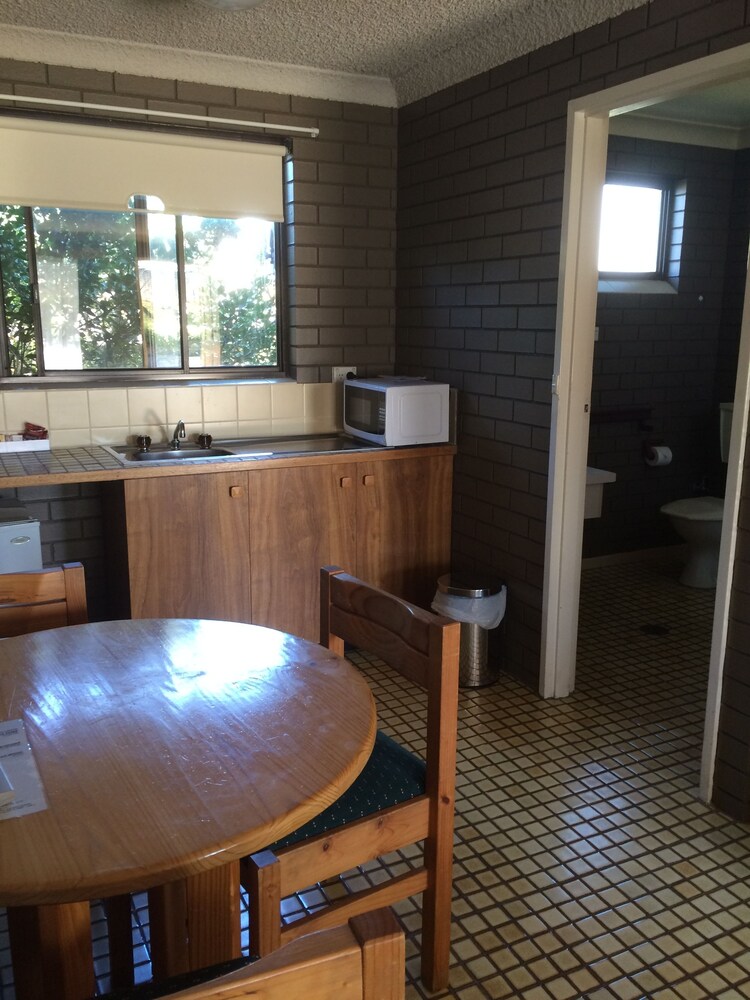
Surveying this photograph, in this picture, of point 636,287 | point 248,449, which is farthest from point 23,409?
point 636,287

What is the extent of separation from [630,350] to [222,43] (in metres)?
2.67

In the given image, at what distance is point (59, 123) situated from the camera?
10.6ft

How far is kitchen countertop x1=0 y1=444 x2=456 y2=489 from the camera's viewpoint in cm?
283

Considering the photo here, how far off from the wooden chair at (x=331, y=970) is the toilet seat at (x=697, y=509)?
3.93m

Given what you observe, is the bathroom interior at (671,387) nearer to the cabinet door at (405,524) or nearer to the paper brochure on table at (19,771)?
the cabinet door at (405,524)

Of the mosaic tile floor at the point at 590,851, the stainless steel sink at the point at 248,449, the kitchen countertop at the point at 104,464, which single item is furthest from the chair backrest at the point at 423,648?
the stainless steel sink at the point at 248,449

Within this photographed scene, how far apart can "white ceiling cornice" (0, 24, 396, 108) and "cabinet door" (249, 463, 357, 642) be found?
1.74 metres

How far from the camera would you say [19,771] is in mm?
1208

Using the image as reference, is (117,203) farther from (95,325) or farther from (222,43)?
(222,43)

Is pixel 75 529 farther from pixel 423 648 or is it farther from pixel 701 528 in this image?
pixel 701 528

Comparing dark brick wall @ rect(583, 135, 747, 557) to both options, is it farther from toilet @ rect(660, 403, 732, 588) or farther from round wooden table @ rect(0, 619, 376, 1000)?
round wooden table @ rect(0, 619, 376, 1000)

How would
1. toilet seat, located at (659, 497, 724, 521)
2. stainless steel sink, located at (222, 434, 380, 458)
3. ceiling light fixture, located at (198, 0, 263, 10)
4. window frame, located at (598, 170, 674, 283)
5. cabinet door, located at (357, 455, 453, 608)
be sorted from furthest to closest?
window frame, located at (598, 170, 674, 283)
toilet seat, located at (659, 497, 724, 521)
stainless steel sink, located at (222, 434, 380, 458)
cabinet door, located at (357, 455, 453, 608)
ceiling light fixture, located at (198, 0, 263, 10)

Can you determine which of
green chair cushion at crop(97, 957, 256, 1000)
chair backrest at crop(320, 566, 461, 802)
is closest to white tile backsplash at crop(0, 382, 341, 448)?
chair backrest at crop(320, 566, 461, 802)

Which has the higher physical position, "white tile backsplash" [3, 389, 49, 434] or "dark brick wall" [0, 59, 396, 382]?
"dark brick wall" [0, 59, 396, 382]
